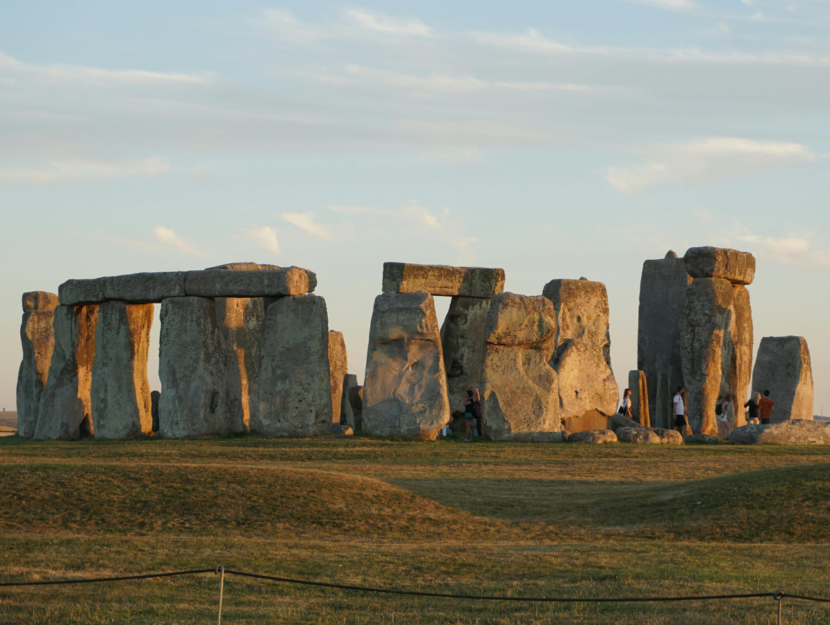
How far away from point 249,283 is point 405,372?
381cm

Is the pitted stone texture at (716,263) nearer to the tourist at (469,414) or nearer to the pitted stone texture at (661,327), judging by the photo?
the pitted stone texture at (661,327)

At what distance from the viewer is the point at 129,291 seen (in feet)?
85.1

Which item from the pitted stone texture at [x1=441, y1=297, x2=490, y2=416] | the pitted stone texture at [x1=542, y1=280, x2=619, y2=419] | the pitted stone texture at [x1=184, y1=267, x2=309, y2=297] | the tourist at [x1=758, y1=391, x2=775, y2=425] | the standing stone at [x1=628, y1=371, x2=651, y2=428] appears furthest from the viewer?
the standing stone at [x1=628, y1=371, x2=651, y2=428]

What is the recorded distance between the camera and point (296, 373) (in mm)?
24703

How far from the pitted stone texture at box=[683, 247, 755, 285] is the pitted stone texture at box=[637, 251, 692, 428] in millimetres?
3557

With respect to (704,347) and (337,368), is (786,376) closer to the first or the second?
(704,347)

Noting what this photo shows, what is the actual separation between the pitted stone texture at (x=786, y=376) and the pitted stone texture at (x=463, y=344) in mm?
7143

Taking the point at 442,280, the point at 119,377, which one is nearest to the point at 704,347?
Answer: the point at 442,280

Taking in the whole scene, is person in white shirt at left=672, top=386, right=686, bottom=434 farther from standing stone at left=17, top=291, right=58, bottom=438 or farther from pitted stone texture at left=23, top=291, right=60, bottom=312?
pitted stone texture at left=23, top=291, right=60, bottom=312

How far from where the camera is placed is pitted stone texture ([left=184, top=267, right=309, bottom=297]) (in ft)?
81.8

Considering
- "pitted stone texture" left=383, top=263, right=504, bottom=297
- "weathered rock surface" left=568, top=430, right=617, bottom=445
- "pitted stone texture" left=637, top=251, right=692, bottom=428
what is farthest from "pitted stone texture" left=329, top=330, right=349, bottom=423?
"pitted stone texture" left=637, top=251, right=692, bottom=428

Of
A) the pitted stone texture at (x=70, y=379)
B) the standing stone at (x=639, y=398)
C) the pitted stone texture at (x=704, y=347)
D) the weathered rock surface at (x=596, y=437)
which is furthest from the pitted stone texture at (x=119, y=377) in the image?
the pitted stone texture at (x=704, y=347)

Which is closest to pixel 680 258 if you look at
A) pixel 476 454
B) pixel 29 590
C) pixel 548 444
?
pixel 548 444

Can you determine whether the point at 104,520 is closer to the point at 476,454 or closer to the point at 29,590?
the point at 29,590
